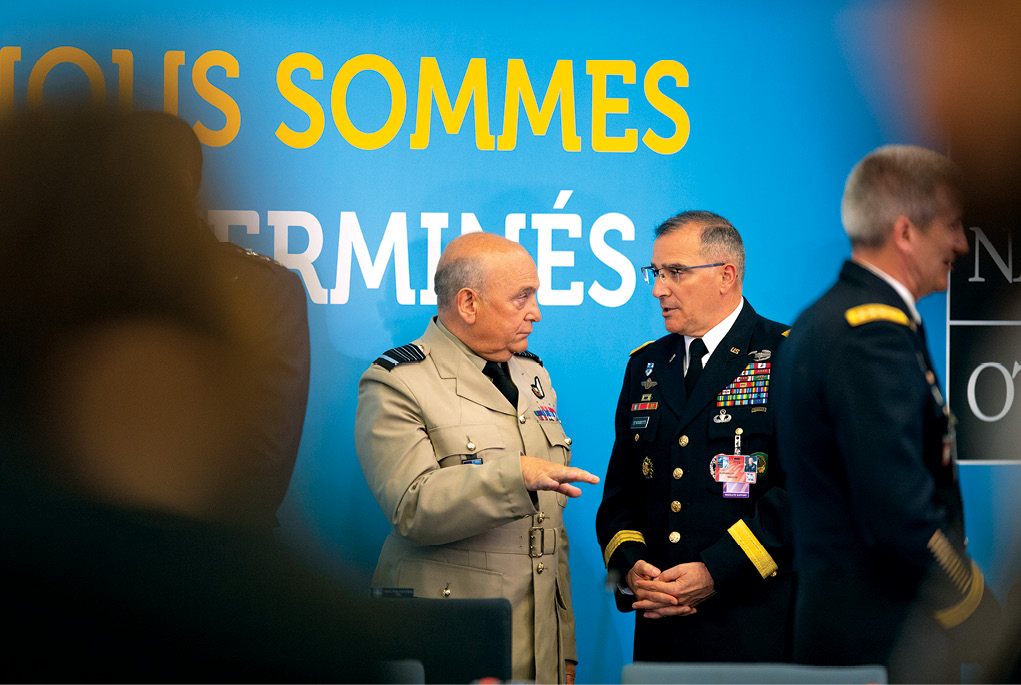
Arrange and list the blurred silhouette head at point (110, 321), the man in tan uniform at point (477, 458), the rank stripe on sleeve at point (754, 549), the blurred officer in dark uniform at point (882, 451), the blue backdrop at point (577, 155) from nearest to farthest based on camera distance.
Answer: the blurred silhouette head at point (110, 321)
the blurred officer in dark uniform at point (882, 451)
the man in tan uniform at point (477, 458)
the rank stripe on sleeve at point (754, 549)
the blue backdrop at point (577, 155)

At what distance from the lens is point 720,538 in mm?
2418

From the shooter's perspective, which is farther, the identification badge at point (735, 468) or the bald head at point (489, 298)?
the bald head at point (489, 298)

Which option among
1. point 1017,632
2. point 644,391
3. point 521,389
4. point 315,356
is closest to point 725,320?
point 644,391

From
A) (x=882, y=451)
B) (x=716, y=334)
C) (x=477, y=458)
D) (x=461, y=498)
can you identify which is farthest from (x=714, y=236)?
(x=882, y=451)

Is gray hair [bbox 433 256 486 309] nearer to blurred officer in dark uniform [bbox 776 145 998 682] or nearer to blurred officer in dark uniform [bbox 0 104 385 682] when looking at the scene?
blurred officer in dark uniform [bbox 776 145 998 682]

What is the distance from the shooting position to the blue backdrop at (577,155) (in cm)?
321

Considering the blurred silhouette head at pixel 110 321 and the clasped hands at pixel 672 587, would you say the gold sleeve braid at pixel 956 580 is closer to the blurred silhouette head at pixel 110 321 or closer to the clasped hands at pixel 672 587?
the clasped hands at pixel 672 587

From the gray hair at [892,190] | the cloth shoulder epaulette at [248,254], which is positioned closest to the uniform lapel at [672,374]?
the gray hair at [892,190]

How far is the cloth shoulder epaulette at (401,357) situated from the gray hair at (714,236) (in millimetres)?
750

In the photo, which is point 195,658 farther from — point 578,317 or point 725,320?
point 578,317

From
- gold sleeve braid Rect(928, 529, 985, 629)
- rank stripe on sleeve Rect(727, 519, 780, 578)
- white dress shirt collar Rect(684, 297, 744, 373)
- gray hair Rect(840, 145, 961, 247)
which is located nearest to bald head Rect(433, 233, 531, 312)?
white dress shirt collar Rect(684, 297, 744, 373)

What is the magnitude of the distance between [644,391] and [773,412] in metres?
0.37

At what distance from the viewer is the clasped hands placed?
2391 mm

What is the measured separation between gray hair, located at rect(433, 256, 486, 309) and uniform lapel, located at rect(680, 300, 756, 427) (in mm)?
613
